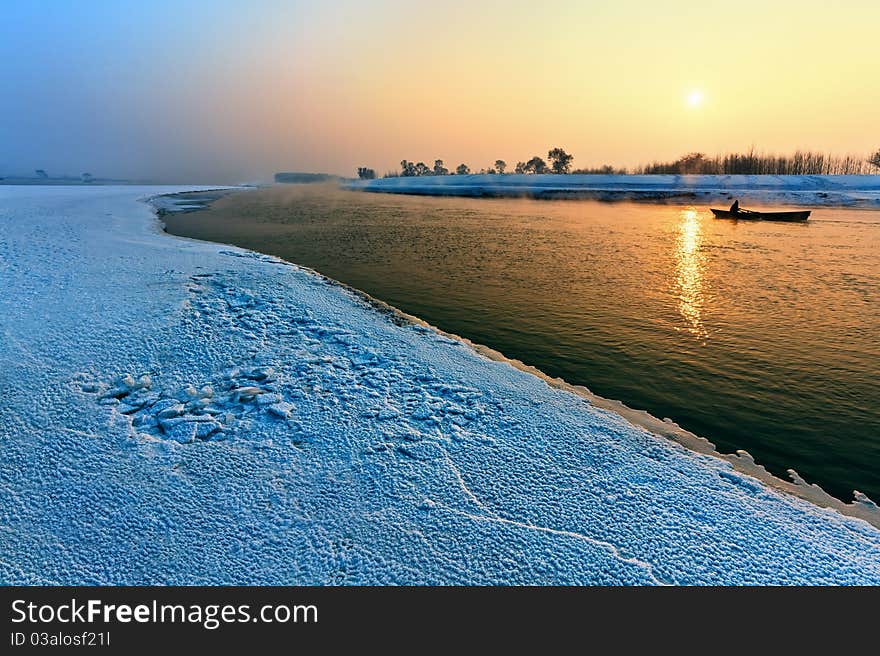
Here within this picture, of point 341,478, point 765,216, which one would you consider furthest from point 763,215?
point 341,478

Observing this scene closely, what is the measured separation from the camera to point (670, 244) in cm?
2055

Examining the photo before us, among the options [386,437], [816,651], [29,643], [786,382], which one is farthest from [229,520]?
[786,382]

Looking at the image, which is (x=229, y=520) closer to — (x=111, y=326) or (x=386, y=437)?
(x=386, y=437)

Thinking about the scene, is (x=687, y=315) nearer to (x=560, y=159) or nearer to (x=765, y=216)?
(x=765, y=216)

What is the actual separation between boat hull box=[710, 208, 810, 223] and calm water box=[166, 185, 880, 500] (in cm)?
795

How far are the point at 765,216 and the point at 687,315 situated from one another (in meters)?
29.1

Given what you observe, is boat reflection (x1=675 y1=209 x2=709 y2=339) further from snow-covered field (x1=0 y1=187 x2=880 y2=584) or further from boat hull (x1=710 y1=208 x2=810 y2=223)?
boat hull (x1=710 y1=208 x2=810 y2=223)

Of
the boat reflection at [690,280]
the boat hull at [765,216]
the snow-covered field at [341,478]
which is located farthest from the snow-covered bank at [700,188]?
the snow-covered field at [341,478]

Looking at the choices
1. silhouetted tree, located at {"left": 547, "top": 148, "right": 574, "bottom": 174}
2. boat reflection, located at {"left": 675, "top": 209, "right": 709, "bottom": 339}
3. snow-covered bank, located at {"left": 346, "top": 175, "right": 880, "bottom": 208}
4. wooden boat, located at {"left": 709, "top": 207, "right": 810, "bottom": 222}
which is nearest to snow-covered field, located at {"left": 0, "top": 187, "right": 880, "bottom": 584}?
boat reflection, located at {"left": 675, "top": 209, "right": 709, "bottom": 339}

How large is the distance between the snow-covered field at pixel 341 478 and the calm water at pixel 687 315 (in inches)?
56.7

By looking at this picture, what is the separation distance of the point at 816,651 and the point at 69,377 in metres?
7.67

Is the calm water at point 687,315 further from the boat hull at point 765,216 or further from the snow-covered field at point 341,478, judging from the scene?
the boat hull at point 765,216

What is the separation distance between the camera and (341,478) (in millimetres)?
3939

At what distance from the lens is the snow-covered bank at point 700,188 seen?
50.2 m
